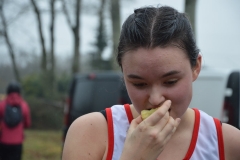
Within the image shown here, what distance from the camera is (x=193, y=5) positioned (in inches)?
313

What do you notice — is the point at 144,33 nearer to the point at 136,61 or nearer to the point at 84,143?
the point at 136,61

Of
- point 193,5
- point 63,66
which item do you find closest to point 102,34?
point 63,66

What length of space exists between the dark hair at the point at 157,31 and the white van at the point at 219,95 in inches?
159

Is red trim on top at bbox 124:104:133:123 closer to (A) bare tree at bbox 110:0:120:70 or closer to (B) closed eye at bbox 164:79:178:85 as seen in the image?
(B) closed eye at bbox 164:79:178:85

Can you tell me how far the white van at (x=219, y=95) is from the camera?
19.0 feet

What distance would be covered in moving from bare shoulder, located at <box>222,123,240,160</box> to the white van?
3.84m

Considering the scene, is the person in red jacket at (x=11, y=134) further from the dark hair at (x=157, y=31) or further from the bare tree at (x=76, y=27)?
the bare tree at (x=76, y=27)

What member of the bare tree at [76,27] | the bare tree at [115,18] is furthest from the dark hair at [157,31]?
the bare tree at [76,27]

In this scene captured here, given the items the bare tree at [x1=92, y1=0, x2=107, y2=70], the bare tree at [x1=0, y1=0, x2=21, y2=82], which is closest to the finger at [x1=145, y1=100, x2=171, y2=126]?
the bare tree at [x1=0, y1=0, x2=21, y2=82]

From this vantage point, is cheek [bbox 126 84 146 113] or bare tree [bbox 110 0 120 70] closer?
cheek [bbox 126 84 146 113]

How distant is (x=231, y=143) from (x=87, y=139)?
Result: 26.2 inches

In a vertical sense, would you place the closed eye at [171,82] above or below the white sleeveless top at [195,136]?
above

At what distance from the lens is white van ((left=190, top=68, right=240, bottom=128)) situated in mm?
5793

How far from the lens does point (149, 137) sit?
1.61 metres
